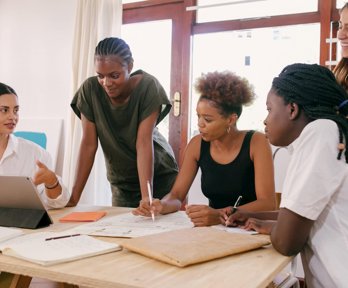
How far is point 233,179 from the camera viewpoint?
168 centimetres

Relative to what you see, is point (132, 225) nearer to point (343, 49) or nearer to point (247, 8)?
point (343, 49)

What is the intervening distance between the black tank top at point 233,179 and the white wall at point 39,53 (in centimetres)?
230

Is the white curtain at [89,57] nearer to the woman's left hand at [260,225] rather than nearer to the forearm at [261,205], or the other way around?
the forearm at [261,205]

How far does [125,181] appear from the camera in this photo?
1968 mm

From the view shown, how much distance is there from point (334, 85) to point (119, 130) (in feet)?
3.48

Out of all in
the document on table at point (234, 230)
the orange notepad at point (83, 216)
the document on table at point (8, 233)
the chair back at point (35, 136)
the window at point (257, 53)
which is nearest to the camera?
the document on table at point (8, 233)

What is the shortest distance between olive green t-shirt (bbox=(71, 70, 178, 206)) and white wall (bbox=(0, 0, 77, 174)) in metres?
1.89

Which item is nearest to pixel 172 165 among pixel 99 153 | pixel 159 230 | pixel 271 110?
pixel 159 230

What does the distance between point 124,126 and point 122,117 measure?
0.14 ft

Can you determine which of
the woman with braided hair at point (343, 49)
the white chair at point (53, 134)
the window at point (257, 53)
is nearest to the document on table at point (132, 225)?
the woman with braided hair at point (343, 49)

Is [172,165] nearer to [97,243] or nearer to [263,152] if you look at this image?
[263,152]

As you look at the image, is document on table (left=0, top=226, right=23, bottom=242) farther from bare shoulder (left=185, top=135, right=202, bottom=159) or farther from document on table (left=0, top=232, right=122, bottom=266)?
bare shoulder (left=185, top=135, right=202, bottom=159)

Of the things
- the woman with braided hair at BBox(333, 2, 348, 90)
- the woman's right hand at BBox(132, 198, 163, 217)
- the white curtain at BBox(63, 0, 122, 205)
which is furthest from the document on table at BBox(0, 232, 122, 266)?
the white curtain at BBox(63, 0, 122, 205)

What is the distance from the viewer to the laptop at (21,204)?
1302 millimetres
